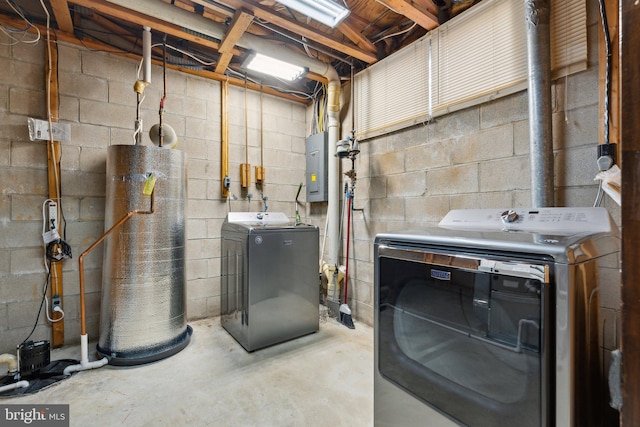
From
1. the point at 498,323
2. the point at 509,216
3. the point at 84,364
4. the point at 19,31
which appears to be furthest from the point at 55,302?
the point at 509,216

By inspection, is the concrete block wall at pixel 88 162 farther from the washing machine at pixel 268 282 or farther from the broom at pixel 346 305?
the broom at pixel 346 305

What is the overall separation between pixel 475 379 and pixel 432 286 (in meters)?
0.35

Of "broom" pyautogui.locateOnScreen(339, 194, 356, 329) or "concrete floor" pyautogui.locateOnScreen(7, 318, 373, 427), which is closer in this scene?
"concrete floor" pyautogui.locateOnScreen(7, 318, 373, 427)

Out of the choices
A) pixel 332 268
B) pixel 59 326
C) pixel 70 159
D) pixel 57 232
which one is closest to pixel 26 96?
pixel 70 159

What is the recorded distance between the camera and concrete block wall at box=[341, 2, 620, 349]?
1.53 m

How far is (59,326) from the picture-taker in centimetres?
234

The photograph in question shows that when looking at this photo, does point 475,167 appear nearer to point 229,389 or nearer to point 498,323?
point 498,323

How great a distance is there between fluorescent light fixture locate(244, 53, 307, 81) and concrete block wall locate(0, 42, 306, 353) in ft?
1.78

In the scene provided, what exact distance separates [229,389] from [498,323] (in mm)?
1625

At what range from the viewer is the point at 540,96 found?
159 centimetres

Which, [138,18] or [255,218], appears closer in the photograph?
[138,18]

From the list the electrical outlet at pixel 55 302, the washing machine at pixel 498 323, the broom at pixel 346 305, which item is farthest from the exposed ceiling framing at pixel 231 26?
the electrical outlet at pixel 55 302

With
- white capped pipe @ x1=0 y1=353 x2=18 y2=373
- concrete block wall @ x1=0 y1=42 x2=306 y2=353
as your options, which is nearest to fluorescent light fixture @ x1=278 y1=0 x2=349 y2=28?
concrete block wall @ x1=0 y1=42 x2=306 y2=353

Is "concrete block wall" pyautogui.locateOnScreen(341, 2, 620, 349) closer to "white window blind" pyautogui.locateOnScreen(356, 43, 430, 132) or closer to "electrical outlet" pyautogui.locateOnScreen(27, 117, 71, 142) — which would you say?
"white window blind" pyautogui.locateOnScreen(356, 43, 430, 132)
